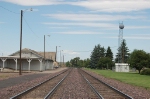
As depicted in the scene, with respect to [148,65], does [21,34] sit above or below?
above

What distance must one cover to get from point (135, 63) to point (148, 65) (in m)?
2.82

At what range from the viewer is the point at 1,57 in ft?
248

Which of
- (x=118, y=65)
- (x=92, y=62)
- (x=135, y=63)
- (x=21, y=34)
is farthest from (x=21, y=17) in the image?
(x=92, y=62)

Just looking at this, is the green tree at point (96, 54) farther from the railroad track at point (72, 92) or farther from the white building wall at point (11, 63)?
the railroad track at point (72, 92)

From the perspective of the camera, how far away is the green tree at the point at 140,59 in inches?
2575

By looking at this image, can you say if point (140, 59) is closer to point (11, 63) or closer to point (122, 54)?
point (11, 63)

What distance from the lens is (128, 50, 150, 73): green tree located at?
6541 cm

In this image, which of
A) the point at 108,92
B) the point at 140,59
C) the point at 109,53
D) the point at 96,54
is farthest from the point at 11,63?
the point at 109,53

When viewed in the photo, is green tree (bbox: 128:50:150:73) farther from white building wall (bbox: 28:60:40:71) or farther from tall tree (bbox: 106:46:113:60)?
tall tree (bbox: 106:46:113:60)

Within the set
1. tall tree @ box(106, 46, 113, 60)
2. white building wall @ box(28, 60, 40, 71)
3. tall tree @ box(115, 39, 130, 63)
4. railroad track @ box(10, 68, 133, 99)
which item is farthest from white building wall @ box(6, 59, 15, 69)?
tall tree @ box(106, 46, 113, 60)

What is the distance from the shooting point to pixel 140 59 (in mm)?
66375

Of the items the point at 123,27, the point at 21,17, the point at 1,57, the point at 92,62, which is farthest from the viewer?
the point at 92,62

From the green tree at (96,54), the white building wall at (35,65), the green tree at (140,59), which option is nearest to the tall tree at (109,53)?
the green tree at (96,54)

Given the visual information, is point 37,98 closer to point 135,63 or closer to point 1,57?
point 135,63
